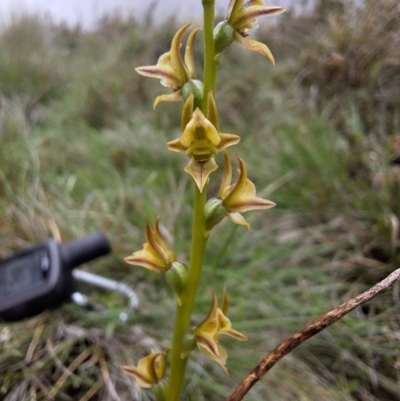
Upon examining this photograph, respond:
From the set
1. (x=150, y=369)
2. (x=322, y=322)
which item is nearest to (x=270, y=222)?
(x=150, y=369)

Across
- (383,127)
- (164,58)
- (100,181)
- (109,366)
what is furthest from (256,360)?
(100,181)

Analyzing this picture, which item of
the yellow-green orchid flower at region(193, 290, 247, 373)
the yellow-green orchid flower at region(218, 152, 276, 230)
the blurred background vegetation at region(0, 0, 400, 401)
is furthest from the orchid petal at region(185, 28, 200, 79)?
the blurred background vegetation at region(0, 0, 400, 401)

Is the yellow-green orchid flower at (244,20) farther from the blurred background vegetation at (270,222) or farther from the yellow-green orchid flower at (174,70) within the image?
the blurred background vegetation at (270,222)

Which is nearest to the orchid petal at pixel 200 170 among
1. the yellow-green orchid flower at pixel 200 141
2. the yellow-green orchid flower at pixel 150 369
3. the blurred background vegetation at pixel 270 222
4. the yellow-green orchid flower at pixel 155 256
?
the yellow-green orchid flower at pixel 200 141

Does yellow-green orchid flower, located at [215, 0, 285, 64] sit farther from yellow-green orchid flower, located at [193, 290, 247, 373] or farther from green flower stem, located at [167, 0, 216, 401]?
yellow-green orchid flower, located at [193, 290, 247, 373]

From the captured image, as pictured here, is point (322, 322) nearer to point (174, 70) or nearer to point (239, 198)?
point (239, 198)
